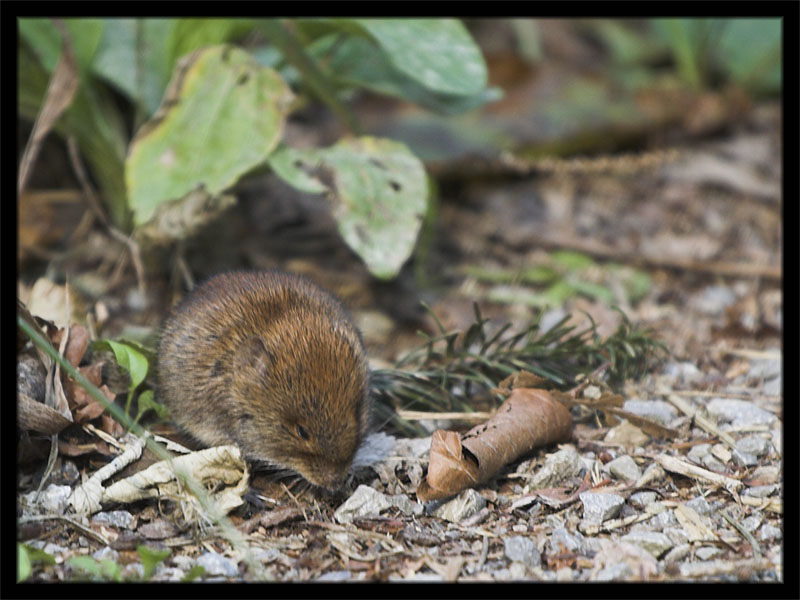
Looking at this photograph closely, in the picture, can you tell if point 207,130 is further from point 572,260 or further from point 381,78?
point 572,260

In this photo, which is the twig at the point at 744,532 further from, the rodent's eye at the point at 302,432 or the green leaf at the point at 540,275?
the green leaf at the point at 540,275

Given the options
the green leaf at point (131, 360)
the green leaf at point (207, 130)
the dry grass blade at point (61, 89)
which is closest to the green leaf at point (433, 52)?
the green leaf at point (207, 130)

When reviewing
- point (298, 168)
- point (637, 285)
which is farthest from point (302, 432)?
point (637, 285)

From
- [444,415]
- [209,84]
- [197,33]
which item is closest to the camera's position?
[444,415]

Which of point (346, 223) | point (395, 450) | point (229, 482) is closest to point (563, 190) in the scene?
point (346, 223)

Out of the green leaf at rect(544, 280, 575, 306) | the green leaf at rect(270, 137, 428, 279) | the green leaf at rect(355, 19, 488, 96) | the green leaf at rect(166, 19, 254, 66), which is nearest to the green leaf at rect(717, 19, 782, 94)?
the green leaf at rect(544, 280, 575, 306)

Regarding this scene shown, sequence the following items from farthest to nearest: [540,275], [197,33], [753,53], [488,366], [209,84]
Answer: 1. [753,53]
2. [540,275]
3. [197,33]
4. [209,84]
5. [488,366]
